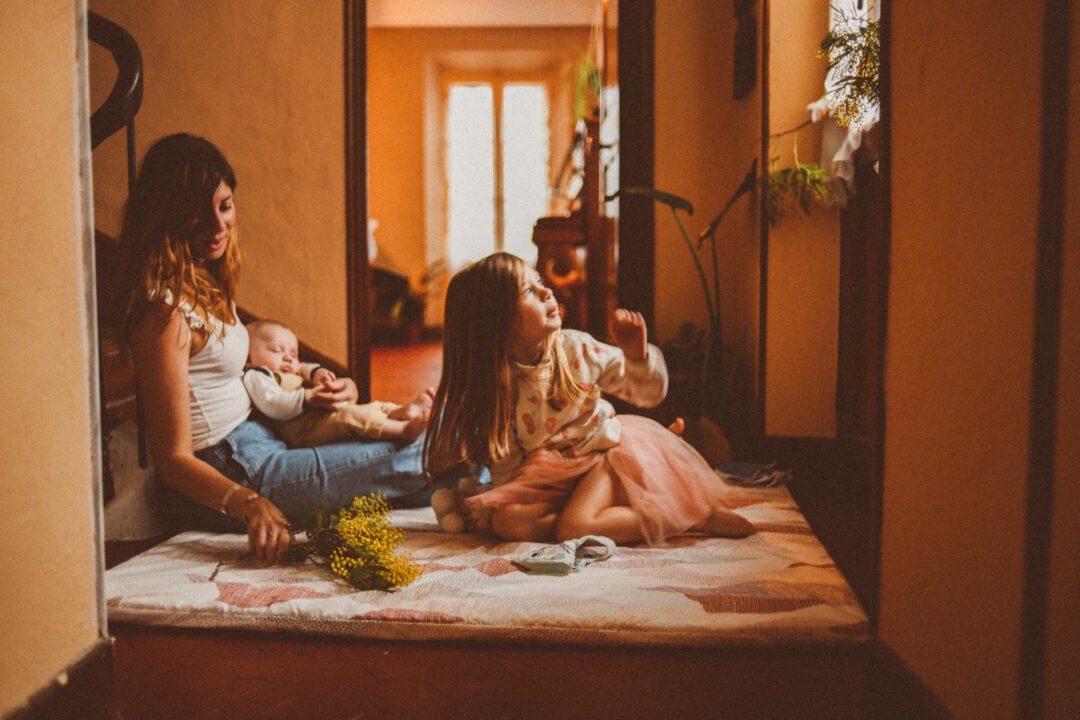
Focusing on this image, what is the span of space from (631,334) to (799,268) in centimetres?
113

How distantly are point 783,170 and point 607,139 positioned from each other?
Result: 2066mm

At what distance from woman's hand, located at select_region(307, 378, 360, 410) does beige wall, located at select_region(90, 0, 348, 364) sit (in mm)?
1127

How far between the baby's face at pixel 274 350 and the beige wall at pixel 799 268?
1.53 meters

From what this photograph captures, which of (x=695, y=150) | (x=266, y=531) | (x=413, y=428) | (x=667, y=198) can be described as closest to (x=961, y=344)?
(x=266, y=531)

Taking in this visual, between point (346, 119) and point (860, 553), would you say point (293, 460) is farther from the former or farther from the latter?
point (346, 119)

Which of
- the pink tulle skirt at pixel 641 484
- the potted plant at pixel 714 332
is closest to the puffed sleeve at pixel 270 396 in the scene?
the pink tulle skirt at pixel 641 484

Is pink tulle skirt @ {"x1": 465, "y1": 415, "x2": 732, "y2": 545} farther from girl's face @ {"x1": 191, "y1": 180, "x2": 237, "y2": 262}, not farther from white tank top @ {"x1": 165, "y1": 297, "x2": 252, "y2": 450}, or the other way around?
girl's face @ {"x1": 191, "y1": 180, "x2": 237, "y2": 262}

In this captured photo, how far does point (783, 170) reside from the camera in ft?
8.98

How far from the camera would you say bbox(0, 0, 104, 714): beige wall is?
94 centimetres

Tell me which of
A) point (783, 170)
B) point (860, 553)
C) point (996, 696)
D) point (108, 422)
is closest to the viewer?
point (996, 696)

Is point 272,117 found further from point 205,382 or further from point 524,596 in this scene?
point 524,596

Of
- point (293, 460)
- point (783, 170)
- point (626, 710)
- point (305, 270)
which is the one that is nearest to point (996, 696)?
point (626, 710)

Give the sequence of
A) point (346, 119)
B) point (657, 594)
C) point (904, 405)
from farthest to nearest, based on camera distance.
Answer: point (346, 119) < point (657, 594) < point (904, 405)

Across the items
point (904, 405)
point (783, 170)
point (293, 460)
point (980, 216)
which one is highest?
point (783, 170)
